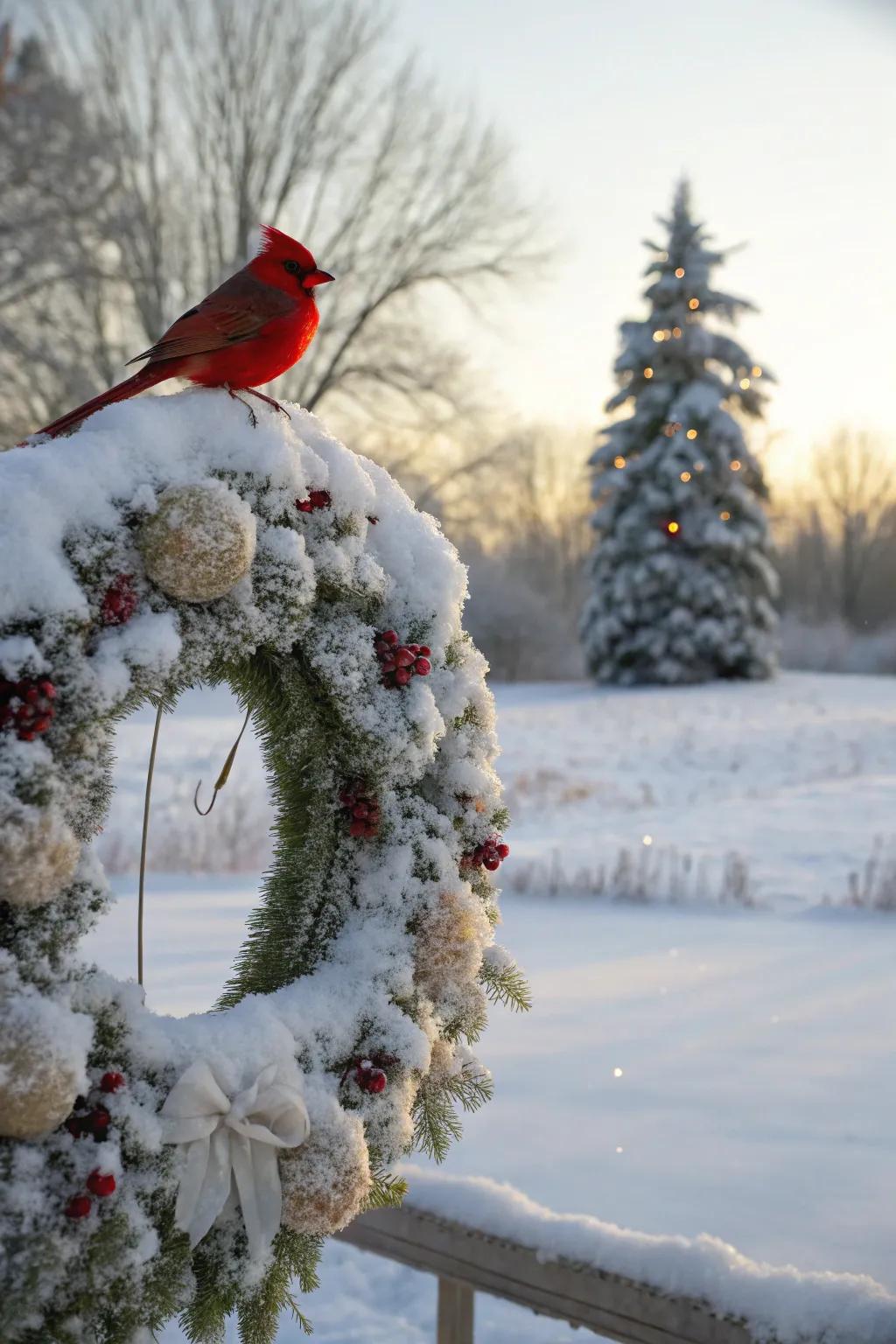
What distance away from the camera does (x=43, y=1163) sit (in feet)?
4.49

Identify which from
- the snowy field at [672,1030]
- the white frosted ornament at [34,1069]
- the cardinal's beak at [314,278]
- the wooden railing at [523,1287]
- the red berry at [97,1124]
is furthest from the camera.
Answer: the snowy field at [672,1030]

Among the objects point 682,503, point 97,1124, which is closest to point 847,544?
point 682,503

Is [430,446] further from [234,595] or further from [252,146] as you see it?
[234,595]

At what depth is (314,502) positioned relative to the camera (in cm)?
169

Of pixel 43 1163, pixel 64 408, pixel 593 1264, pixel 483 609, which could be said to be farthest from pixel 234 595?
pixel 483 609

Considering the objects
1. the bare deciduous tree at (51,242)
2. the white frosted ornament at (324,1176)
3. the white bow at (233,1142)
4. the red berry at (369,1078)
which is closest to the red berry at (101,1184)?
the white bow at (233,1142)

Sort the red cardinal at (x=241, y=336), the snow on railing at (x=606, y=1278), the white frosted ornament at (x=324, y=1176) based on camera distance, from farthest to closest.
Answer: the snow on railing at (x=606, y=1278), the red cardinal at (x=241, y=336), the white frosted ornament at (x=324, y=1176)

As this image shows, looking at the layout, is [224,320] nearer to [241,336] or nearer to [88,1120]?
[241,336]

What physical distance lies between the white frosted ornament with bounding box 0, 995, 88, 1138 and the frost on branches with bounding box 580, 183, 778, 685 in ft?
51.2

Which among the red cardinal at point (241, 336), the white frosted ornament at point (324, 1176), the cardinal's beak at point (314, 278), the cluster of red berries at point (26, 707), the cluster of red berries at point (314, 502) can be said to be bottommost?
the white frosted ornament at point (324, 1176)

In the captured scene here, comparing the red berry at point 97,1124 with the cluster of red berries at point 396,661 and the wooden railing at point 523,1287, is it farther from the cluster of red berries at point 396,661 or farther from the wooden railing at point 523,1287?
the wooden railing at point 523,1287

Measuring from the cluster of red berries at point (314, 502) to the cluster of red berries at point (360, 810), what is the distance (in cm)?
41

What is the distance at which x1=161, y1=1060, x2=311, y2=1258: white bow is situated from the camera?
4.80 ft

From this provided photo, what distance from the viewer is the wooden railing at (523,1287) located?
1989 mm
